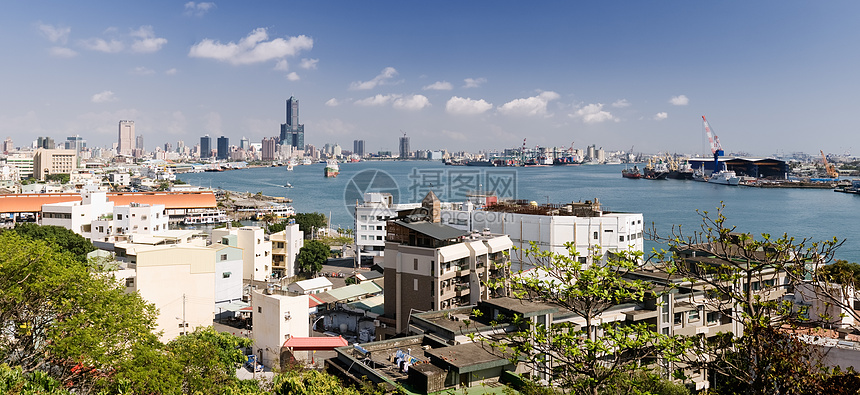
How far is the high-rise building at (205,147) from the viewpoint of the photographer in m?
102

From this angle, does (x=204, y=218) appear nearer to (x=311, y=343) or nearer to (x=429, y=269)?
(x=311, y=343)

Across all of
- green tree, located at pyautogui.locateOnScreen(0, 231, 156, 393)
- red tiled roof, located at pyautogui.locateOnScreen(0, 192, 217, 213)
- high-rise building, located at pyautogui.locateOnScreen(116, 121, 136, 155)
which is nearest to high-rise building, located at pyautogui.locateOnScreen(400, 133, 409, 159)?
high-rise building, located at pyautogui.locateOnScreen(116, 121, 136, 155)

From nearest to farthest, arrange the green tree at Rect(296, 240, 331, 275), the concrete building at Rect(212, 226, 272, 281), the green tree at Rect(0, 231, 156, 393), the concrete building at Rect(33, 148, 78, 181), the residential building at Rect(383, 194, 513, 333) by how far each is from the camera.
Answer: the green tree at Rect(0, 231, 156, 393) → the residential building at Rect(383, 194, 513, 333) → the concrete building at Rect(212, 226, 272, 281) → the green tree at Rect(296, 240, 331, 275) → the concrete building at Rect(33, 148, 78, 181)

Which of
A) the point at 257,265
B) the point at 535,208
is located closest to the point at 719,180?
the point at 535,208

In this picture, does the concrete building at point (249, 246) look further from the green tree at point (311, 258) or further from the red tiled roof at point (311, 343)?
the red tiled roof at point (311, 343)

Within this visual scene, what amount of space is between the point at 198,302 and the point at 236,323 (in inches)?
28.5

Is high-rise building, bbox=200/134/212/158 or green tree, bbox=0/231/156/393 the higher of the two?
high-rise building, bbox=200/134/212/158

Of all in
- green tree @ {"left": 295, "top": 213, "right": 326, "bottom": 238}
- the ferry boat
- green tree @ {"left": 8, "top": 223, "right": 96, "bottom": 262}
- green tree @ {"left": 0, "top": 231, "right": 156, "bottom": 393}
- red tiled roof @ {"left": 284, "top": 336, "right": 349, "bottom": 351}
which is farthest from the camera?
the ferry boat

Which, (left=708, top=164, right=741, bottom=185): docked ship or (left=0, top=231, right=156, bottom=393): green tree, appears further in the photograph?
(left=708, top=164, right=741, bottom=185): docked ship

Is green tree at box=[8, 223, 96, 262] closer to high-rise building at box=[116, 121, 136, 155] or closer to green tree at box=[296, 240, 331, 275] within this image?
green tree at box=[296, 240, 331, 275]

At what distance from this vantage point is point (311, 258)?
10688mm

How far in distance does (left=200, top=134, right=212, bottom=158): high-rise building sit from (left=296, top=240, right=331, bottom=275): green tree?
99011 mm

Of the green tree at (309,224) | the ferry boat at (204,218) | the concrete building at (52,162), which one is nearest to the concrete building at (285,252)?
the green tree at (309,224)

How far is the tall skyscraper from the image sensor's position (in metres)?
107
